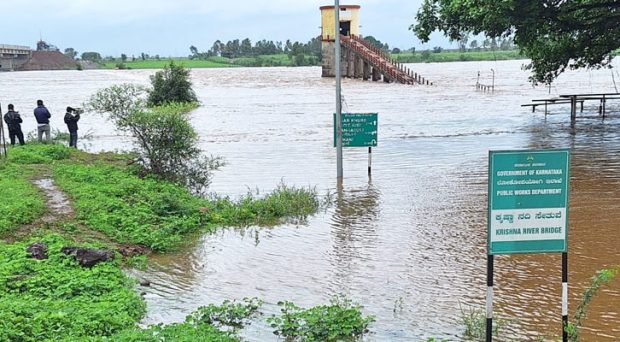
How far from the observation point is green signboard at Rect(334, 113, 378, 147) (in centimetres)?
1597

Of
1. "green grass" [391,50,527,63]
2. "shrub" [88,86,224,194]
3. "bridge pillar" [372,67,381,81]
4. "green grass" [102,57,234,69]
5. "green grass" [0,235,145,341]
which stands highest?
"green grass" [391,50,527,63]

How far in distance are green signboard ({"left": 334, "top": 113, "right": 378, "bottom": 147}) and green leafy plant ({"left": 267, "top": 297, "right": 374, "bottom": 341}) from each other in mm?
8931

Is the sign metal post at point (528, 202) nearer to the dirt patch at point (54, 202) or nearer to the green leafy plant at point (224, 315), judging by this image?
the green leafy plant at point (224, 315)

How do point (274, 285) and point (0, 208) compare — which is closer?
point (274, 285)

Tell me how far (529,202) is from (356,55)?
71333 mm

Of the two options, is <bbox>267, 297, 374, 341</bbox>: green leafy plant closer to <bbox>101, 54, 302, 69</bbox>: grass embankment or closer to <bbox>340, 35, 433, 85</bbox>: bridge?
<bbox>340, 35, 433, 85</bbox>: bridge

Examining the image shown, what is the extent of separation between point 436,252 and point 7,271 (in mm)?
5944

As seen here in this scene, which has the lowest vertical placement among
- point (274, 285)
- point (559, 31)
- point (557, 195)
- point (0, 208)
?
point (274, 285)

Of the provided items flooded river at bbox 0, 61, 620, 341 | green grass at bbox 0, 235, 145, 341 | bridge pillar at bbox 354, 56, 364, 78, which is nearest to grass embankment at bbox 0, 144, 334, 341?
green grass at bbox 0, 235, 145, 341

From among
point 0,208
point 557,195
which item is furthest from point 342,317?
point 0,208

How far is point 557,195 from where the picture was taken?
576cm

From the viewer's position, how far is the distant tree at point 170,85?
141 ft

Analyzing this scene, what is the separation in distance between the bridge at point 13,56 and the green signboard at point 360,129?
126 m

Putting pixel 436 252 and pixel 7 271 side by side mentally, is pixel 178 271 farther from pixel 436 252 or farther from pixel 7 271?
pixel 436 252
